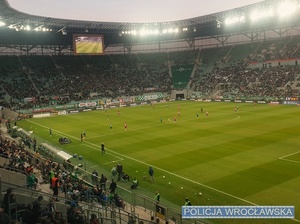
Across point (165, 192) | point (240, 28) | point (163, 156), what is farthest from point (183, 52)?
point (165, 192)

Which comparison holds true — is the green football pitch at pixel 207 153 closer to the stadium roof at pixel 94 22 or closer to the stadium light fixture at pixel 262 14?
the stadium roof at pixel 94 22

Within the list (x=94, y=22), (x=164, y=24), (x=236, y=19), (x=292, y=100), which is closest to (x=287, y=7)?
(x=236, y=19)

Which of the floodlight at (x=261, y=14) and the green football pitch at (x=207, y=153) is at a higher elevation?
the floodlight at (x=261, y=14)

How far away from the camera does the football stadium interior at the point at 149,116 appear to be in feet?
62.0

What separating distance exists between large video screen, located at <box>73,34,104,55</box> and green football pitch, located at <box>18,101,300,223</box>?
110ft

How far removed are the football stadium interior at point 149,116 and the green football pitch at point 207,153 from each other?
0.50 ft

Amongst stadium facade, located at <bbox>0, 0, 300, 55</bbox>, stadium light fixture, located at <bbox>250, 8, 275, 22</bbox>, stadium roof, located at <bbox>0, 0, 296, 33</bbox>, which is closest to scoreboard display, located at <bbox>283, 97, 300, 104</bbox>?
stadium facade, located at <bbox>0, 0, 300, 55</bbox>

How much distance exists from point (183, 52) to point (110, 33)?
30548mm

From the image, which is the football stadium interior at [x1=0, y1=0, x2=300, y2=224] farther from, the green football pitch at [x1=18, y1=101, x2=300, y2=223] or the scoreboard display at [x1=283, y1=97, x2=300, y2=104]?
the scoreboard display at [x1=283, y1=97, x2=300, y2=104]

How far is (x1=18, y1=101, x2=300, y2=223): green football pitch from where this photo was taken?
2177 centimetres

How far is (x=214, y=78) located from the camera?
9669 centimetres

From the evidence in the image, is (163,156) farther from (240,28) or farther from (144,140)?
(240,28)

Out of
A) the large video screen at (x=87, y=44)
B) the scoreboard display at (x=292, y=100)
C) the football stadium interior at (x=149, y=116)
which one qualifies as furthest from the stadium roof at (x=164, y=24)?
the scoreboard display at (x=292, y=100)

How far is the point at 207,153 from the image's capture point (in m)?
31.0
